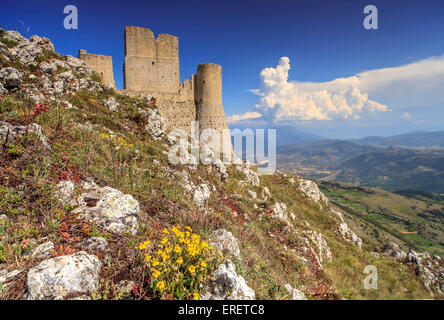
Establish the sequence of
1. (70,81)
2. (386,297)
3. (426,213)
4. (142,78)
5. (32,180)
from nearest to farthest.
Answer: (386,297) → (32,180) → (70,81) → (142,78) → (426,213)

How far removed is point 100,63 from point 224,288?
22421mm

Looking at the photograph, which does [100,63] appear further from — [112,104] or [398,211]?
[398,211]

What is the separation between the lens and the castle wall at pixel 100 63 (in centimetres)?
1803

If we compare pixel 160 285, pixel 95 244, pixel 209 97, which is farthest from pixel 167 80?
pixel 160 285

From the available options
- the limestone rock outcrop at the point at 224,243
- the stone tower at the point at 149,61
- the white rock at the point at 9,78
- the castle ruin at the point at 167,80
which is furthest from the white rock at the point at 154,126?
the stone tower at the point at 149,61

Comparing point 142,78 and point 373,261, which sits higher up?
point 142,78

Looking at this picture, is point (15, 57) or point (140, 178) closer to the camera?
point (140, 178)

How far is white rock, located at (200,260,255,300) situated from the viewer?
285cm

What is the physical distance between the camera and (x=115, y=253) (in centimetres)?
334

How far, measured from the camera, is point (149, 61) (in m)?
20.0

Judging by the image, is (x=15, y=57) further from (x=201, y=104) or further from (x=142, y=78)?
(x=201, y=104)

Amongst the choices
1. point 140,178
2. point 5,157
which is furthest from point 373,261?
point 5,157

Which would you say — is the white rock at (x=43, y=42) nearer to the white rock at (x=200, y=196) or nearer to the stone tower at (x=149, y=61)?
the stone tower at (x=149, y=61)

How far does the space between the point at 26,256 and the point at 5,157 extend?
2.86 m
